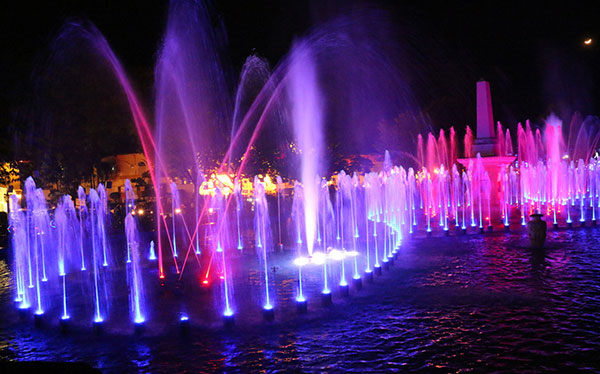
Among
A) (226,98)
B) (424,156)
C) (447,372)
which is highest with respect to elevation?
(226,98)

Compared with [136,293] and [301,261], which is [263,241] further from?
[136,293]

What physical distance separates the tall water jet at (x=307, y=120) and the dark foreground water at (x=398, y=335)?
10.1 metres

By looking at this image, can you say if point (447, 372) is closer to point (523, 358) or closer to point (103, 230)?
point (523, 358)

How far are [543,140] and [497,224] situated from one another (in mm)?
31486

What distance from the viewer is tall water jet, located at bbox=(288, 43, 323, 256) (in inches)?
890

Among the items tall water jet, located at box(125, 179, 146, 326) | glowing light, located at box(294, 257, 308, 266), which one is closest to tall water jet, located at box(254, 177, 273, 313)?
glowing light, located at box(294, 257, 308, 266)

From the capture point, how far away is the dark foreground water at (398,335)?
250 inches

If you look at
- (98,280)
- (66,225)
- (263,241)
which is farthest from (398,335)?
(66,225)

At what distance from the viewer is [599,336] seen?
6.81 meters

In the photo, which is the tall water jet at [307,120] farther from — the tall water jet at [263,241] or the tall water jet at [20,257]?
the tall water jet at [20,257]

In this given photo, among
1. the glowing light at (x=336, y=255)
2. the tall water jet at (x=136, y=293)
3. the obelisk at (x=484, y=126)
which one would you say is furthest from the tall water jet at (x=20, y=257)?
the obelisk at (x=484, y=126)

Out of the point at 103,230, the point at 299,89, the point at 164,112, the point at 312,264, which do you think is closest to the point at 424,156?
the point at 299,89

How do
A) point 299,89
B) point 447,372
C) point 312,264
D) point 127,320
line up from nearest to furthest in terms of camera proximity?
point 447,372
point 127,320
point 312,264
point 299,89

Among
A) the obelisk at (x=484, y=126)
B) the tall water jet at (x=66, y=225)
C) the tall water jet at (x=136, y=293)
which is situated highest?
the obelisk at (x=484, y=126)
